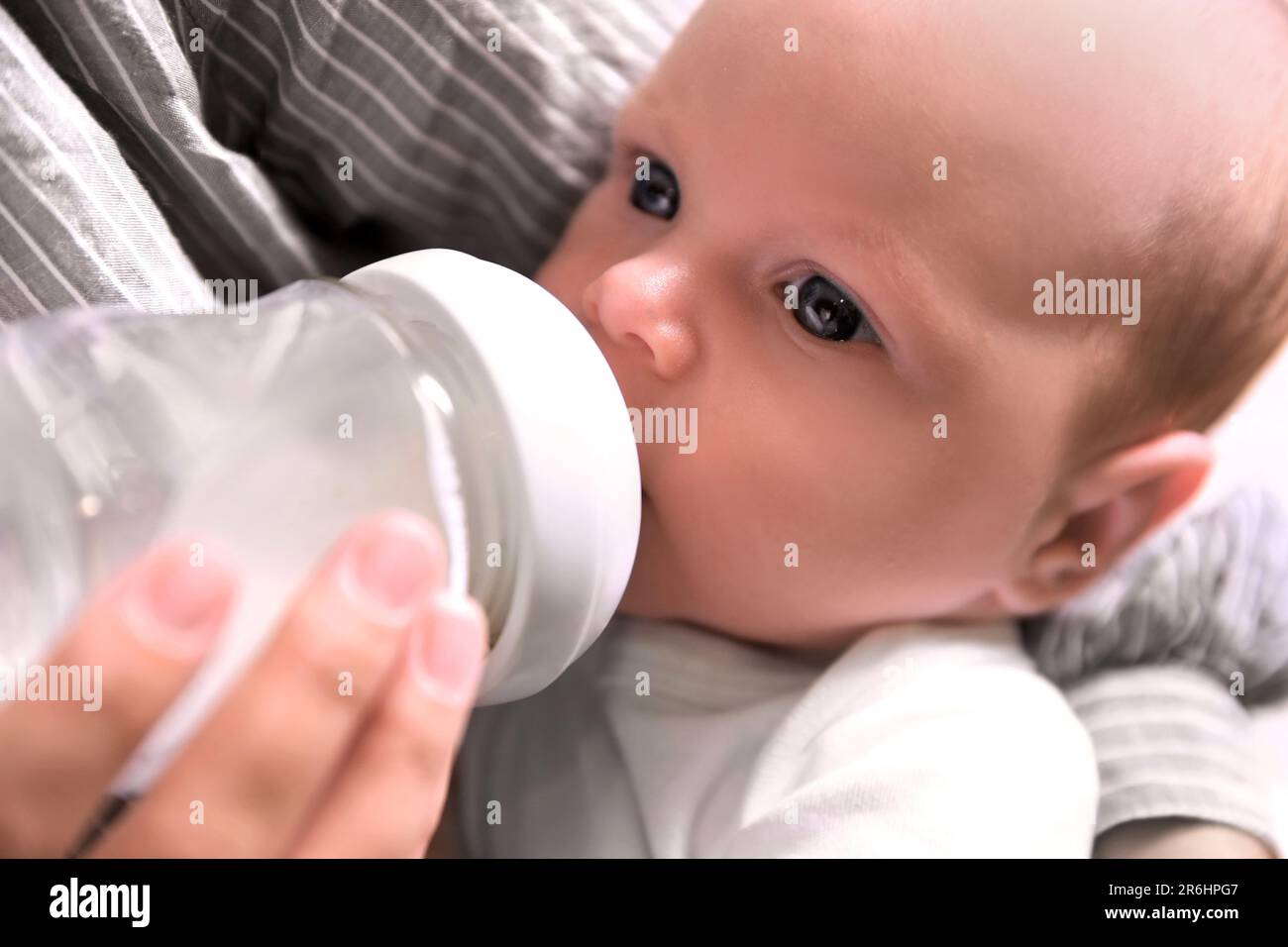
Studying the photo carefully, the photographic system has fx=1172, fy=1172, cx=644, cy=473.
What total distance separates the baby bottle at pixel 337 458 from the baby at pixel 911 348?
0.12 m

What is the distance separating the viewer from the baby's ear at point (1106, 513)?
0.72 m

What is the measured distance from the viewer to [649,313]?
647mm

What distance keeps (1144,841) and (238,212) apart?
0.74m

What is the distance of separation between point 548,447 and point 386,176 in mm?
349

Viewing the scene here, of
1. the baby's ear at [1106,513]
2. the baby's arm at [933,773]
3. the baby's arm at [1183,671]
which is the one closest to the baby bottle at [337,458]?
the baby's arm at [933,773]

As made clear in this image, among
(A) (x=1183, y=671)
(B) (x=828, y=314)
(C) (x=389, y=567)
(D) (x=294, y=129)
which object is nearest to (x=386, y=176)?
(D) (x=294, y=129)

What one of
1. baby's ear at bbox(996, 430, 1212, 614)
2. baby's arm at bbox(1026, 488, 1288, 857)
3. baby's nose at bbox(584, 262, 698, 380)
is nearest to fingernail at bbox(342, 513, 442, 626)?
baby's nose at bbox(584, 262, 698, 380)

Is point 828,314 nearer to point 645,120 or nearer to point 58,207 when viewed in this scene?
point 645,120

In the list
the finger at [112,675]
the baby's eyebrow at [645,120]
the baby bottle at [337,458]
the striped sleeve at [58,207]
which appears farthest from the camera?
the baby's eyebrow at [645,120]

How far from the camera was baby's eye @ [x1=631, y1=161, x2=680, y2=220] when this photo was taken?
73cm

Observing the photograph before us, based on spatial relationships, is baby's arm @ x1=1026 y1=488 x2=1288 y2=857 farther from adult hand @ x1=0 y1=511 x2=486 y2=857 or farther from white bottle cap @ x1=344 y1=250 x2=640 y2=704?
adult hand @ x1=0 y1=511 x2=486 y2=857

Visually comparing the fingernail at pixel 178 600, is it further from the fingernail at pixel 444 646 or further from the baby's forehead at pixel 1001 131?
the baby's forehead at pixel 1001 131
